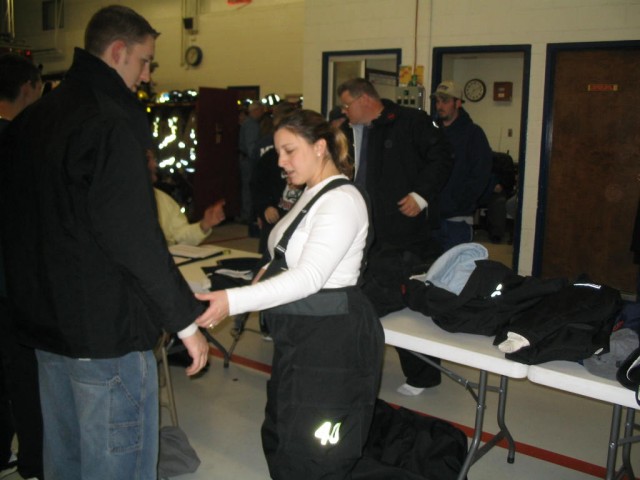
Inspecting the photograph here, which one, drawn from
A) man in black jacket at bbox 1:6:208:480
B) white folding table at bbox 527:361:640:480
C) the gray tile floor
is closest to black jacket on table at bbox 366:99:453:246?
the gray tile floor

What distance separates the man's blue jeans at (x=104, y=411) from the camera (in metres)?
1.61

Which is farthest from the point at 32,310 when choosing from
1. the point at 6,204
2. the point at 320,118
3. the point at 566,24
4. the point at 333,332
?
the point at 566,24

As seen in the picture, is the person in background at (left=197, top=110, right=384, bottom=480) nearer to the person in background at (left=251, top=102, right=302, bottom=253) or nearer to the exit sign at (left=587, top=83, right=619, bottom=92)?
the person in background at (left=251, top=102, right=302, bottom=253)

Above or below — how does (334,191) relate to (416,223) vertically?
above

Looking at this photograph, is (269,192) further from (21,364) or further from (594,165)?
(594,165)

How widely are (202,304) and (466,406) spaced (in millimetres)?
2225

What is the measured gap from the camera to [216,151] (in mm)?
9352

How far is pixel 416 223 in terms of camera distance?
12.1 ft

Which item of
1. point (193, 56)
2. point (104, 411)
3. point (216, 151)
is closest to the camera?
point (104, 411)

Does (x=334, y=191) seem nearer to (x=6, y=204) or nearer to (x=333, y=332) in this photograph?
(x=333, y=332)

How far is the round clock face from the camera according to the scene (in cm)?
1002

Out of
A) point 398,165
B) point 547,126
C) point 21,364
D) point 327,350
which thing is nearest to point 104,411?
point 327,350

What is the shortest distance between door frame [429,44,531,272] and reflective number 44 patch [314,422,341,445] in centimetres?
427

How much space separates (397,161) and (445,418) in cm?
149
